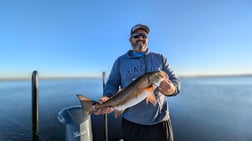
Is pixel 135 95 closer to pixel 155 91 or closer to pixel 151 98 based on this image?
pixel 151 98

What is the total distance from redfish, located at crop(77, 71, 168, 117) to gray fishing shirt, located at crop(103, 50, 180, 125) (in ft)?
0.50

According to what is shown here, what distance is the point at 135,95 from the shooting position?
2.26 metres

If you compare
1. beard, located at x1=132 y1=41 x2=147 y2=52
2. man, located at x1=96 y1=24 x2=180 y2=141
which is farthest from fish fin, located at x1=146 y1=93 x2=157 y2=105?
beard, located at x1=132 y1=41 x2=147 y2=52

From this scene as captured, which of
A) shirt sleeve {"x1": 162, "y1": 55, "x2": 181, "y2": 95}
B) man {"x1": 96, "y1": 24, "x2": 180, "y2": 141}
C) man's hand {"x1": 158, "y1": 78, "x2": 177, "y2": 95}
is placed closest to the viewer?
man's hand {"x1": 158, "y1": 78, "x2": 177, "y2": 95}

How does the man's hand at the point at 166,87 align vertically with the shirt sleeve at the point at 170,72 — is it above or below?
below

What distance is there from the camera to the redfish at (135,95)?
85.5 inches

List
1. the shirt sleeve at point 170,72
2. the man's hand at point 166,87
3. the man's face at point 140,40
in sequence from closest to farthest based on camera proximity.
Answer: the man's hand at point 166,87, the shirt sleeve at point 170,72, the man's face at point 140,40

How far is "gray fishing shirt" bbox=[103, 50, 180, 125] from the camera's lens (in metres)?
2.39

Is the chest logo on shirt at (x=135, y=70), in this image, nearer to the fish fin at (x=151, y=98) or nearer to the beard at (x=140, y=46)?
the beard at (x=140, y=46)

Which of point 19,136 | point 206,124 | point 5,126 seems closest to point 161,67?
point 19,136

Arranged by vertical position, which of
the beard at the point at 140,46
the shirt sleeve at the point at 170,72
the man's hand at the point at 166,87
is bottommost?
the man's hand at the point at 166,87

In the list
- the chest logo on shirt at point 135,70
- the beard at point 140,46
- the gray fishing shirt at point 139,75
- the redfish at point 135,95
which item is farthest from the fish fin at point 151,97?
the beard at point 140,46

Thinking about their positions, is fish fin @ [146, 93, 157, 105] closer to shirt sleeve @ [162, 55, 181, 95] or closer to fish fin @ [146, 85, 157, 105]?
fish fin @ [146, 85, 157, 105]

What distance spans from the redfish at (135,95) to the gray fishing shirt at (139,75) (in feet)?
0.50
